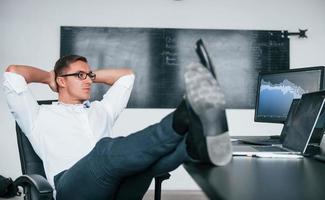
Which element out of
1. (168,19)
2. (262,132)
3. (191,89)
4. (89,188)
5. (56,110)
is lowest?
(262,132)

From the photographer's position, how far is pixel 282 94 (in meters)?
1.99

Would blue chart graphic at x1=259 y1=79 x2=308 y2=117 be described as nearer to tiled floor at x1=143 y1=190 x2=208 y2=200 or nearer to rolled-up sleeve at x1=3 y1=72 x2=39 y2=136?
rolled-up sleeve at x1=3 y1=72 x2=39 y2=136

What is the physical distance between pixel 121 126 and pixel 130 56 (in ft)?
2.24

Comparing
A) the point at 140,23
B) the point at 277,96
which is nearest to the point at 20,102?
the point at 277,96

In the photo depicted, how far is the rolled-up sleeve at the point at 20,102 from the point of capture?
5.23 feet

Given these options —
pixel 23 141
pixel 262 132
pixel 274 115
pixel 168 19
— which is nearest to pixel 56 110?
pixel 23 141

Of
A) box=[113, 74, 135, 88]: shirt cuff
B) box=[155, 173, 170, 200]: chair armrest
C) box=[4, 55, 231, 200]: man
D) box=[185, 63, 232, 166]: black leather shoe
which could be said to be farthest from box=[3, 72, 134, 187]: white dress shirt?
box=[185, 63, 232, 166]: black leather shoe

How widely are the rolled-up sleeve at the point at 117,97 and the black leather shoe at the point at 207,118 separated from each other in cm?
103

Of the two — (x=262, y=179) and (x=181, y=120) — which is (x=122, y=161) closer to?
(x=181, y=120)

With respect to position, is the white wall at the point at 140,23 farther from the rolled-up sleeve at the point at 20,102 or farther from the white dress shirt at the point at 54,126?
the rolled-up sleeve at the point at 20,102

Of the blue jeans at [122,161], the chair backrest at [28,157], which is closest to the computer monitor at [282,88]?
the blue jeans at [122,161]

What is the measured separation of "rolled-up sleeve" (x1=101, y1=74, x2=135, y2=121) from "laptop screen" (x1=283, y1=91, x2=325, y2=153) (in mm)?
853

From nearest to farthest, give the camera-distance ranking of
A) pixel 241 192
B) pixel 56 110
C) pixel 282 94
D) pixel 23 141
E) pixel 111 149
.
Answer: pixel 241 192, pixel 111 149, pixel 23 141, pixel 56 110, pixel 282 94

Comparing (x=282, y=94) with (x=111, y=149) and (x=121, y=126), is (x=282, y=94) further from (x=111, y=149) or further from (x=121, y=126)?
(x=121, y=126)
